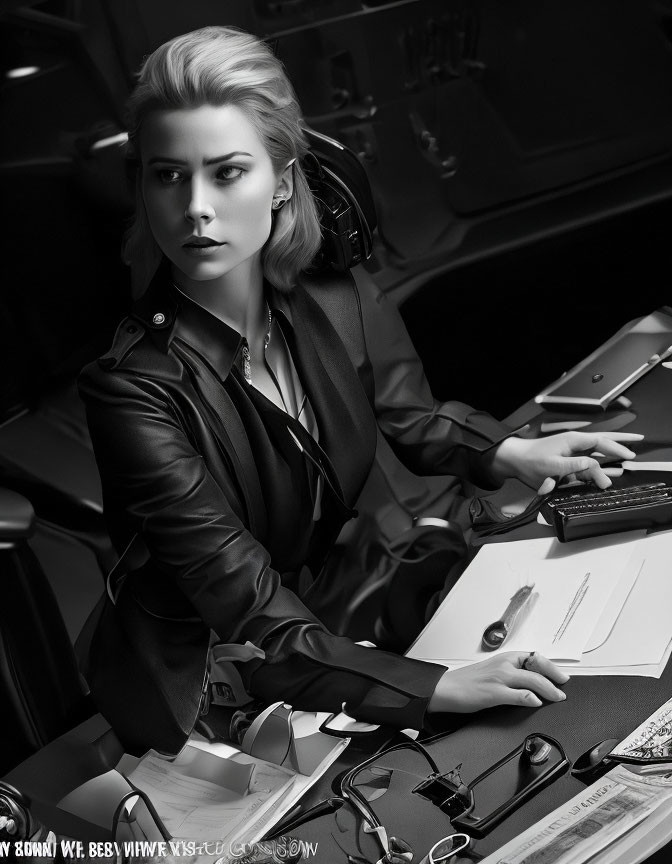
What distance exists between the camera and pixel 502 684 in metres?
1.16

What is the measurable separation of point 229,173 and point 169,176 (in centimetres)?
8

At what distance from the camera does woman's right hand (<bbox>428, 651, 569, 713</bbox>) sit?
115 cm

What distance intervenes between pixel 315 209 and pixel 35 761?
884 millimetres

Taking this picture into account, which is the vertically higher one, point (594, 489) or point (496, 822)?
point (594, 489)

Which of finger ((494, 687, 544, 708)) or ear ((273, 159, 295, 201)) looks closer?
finger ((494, 687, 544, 708))

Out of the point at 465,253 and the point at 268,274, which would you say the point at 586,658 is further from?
the point at 465,253

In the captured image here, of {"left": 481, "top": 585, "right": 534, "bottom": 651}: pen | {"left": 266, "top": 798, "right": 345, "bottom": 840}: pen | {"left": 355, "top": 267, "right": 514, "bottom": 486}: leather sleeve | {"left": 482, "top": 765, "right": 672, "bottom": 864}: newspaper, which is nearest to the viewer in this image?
{"left": 482, "top": 765, "right": 672, "bottom": 864}: newspaper

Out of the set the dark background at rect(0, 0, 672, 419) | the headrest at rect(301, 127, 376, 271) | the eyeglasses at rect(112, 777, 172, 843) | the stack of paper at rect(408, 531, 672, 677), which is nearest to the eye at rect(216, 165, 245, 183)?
the headrest at rect(301, 127, 376, 271)

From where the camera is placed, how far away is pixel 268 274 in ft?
4.76

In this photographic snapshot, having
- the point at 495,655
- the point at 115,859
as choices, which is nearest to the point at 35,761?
the point at 115,859

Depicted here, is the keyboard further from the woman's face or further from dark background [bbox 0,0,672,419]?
dark background [bbox 0,0,672,419]

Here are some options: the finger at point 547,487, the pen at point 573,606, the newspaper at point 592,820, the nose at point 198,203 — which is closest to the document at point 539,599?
the pen at point 573,606

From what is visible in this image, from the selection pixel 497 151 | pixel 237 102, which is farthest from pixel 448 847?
pixel 497 151

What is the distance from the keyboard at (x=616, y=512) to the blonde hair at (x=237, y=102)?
536 mm
